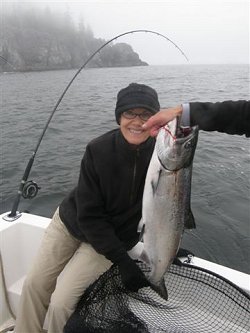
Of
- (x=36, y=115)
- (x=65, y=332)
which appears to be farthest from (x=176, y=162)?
(x=36, y=115)

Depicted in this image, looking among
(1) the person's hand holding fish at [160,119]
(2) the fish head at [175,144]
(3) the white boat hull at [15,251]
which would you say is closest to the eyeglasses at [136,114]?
(1) the person's hand holding fish at [160,119]

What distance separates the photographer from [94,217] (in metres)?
3.38

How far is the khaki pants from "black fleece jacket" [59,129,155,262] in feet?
0.61

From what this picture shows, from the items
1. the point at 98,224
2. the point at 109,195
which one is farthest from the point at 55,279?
the point at 109,195

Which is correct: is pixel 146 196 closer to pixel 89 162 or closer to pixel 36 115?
pixel 89 162

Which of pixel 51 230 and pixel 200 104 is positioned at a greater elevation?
pixel 200 104

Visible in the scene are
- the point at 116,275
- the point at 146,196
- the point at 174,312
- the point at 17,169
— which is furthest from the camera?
the point at 17,169

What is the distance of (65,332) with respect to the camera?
299 centimetres

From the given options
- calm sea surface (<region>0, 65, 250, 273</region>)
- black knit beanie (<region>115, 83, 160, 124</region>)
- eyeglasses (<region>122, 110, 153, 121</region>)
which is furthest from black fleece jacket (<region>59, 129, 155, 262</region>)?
calm sea surface (<region>0, 65, 250, 273</region>)

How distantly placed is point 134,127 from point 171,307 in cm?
178

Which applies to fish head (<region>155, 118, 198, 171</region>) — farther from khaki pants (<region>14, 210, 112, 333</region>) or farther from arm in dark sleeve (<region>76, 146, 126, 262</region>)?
khaki pants (<region>14, 210, 112, 333</region>)

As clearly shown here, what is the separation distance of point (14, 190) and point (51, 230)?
7.48 m

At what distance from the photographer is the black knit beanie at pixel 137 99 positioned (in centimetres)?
312

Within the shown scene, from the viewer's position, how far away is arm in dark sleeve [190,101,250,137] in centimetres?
267
